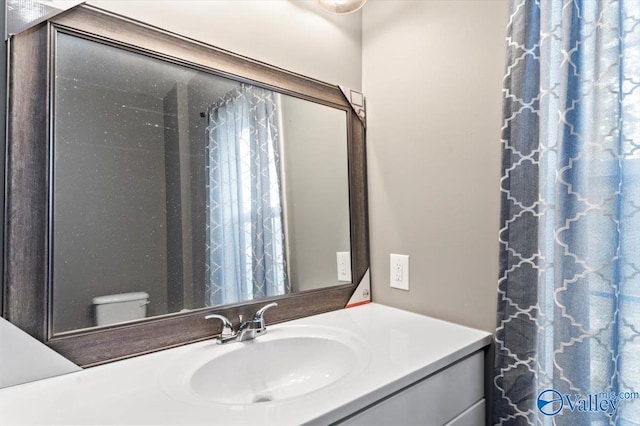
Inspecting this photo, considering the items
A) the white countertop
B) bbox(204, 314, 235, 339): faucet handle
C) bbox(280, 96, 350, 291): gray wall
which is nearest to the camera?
the white countertop

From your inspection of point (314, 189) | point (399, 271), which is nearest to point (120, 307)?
point (314, 189)

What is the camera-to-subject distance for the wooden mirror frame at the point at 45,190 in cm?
76

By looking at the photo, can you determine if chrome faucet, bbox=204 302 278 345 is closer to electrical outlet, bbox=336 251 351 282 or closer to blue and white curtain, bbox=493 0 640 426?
electrical outlet, bbox=336 251 351 282

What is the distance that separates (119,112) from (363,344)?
92 centimetres

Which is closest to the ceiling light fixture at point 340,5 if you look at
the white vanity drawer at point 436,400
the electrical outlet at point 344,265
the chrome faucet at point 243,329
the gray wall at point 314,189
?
the gray wall at point 314,189

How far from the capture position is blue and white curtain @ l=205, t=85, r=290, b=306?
3.48ft

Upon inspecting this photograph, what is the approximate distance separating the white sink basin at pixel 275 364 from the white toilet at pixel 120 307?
7.0 inches

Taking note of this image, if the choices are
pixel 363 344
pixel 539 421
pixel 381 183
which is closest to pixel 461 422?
pixel 539 421

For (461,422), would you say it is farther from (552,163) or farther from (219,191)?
(219,191)

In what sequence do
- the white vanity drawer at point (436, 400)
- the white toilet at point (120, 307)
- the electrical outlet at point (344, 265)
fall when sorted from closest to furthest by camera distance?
the white vanity drawer at point (436, 400) → the white toilet at point (120, 307) → the electrical outlet at point (344, 265)

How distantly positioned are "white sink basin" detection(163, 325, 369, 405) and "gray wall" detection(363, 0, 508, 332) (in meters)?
0.40

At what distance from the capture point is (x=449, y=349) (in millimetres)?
920

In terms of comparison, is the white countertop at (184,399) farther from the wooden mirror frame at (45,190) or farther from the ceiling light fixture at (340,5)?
the ceiling light fixture at (340,5)

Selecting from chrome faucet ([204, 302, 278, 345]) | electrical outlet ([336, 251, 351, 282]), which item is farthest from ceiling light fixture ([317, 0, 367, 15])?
chrome faucet ([204, 302, 278, 345])
